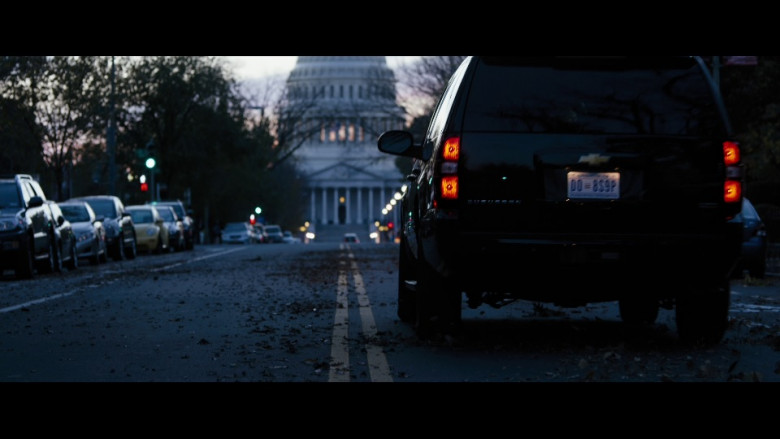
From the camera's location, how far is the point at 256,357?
9297 mm

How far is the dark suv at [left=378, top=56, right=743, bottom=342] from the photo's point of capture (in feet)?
30.3

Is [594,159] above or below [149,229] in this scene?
above

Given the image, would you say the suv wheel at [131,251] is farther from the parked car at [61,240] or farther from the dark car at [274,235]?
the dark car at [274,235]

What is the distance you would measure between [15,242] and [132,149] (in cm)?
4183

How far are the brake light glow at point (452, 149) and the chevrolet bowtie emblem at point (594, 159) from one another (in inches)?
32.5

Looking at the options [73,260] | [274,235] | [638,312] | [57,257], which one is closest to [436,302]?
[638,312]

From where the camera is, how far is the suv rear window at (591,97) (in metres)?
9.34

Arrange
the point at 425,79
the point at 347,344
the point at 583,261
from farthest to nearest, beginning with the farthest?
the point at 425,79 → the point at 347,344 → the point at 583,261

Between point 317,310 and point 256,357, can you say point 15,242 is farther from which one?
point 256,357

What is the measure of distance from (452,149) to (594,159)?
0.95m

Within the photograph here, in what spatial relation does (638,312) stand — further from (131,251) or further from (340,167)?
(340,167)

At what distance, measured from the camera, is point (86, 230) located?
28688 millimetres

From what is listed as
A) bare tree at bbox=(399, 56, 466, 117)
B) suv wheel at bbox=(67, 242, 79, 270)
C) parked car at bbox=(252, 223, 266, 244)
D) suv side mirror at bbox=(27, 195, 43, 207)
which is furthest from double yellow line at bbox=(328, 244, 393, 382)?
parked car at bbox=(252, 223, 266, 244)

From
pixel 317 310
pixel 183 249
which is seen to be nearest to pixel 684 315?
pixel 317 310
